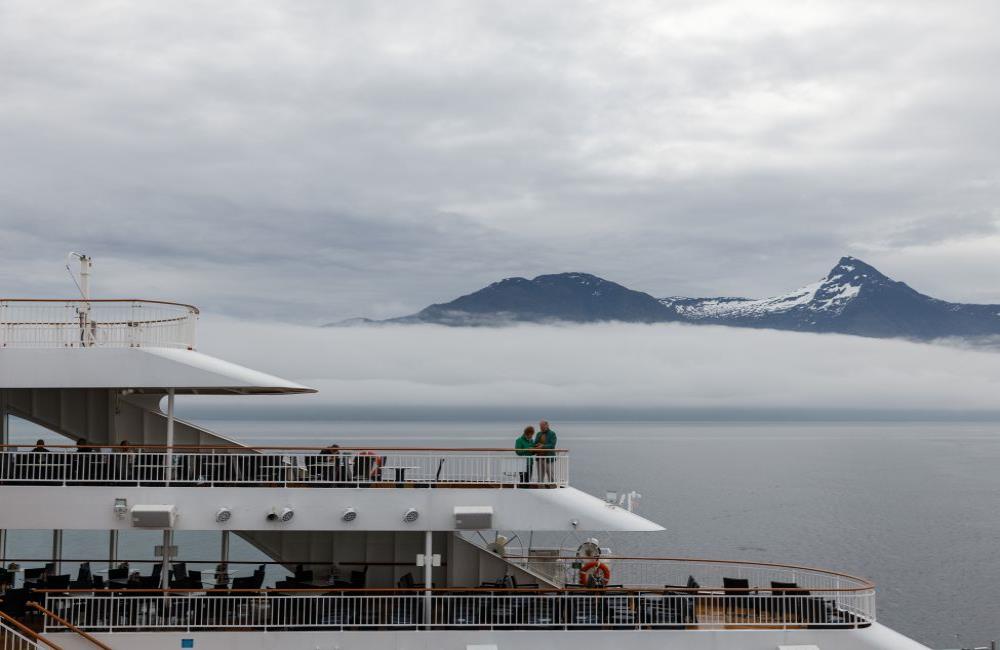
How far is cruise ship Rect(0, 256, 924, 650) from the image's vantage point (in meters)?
18.0

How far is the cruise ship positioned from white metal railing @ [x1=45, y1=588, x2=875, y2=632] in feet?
0.12

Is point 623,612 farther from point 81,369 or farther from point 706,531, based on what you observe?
point 706,531

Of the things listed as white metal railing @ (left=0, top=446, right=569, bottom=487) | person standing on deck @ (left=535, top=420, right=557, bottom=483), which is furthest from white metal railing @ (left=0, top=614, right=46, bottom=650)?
person standing on deck @ (left=535, top=420, right=557, bottom=483)

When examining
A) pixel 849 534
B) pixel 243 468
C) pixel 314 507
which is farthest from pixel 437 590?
pixel 849 534

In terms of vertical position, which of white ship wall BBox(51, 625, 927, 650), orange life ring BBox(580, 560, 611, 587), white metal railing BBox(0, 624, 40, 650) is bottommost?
white ship wall BBox(51, 625, 927, 650)

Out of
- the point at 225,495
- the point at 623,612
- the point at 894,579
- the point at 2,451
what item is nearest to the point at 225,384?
the point at 225,495

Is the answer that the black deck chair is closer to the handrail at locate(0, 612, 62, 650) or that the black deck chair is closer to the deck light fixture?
the deck light fixture

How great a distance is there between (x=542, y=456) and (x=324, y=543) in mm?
5951

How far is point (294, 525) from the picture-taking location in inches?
742

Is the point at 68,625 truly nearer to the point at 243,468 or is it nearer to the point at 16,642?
the point at 16,642

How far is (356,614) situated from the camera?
18453 mm

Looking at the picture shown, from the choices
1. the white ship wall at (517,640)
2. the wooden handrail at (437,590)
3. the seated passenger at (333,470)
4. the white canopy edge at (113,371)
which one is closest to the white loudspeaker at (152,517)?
the wooden handrail at (437,590)

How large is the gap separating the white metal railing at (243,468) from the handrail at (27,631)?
282cm

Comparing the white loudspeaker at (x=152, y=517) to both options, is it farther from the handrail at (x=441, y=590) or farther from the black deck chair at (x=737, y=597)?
the black deck chair at (x=737, y=597)
